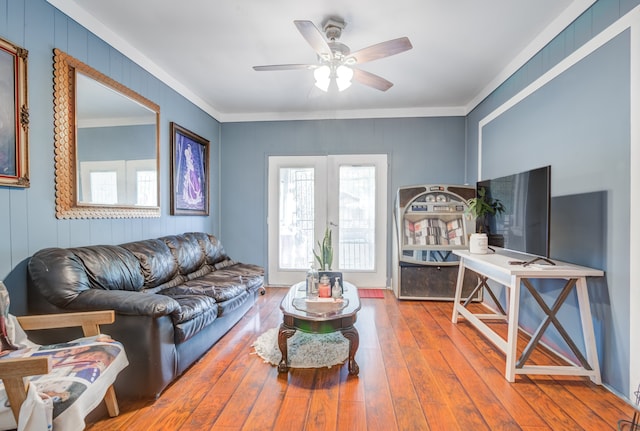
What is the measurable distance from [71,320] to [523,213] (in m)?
3.08

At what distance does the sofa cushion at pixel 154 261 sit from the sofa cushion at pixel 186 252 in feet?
0.26

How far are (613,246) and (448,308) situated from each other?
78.9 inches

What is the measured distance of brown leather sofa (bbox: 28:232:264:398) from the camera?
1.84m

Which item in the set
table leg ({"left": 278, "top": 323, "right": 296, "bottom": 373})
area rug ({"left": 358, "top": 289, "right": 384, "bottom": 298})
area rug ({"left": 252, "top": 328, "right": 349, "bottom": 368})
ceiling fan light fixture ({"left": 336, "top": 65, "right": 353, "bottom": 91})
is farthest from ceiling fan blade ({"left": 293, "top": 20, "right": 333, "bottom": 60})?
area rug ({"left": 358, "top": 289, "right": 384, "bottom": 298})

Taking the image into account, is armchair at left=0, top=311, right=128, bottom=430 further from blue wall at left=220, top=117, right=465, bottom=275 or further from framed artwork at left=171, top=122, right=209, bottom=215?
blue wall at left=220, top=117, right=465, bottom=275

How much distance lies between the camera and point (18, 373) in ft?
3.77

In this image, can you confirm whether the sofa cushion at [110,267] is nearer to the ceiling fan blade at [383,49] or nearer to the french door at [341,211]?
the ceiling fan blade at [383,49]

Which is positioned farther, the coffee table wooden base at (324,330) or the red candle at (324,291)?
the red candle at (324,291)

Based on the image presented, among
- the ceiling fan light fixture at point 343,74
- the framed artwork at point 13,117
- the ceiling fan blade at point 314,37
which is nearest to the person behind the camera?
the framed artwork at point 13,117

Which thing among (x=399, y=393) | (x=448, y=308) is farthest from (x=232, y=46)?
(x=448, y=308)

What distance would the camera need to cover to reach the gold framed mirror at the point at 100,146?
2.23m

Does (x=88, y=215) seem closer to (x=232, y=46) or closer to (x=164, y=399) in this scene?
(x=164, y=399)

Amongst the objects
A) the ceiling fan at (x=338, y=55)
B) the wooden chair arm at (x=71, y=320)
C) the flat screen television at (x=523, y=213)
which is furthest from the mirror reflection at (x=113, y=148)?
the flat screen television at (x=523, y=213)

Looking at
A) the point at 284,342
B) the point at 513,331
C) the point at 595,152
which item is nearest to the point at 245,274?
the point at 284,342
